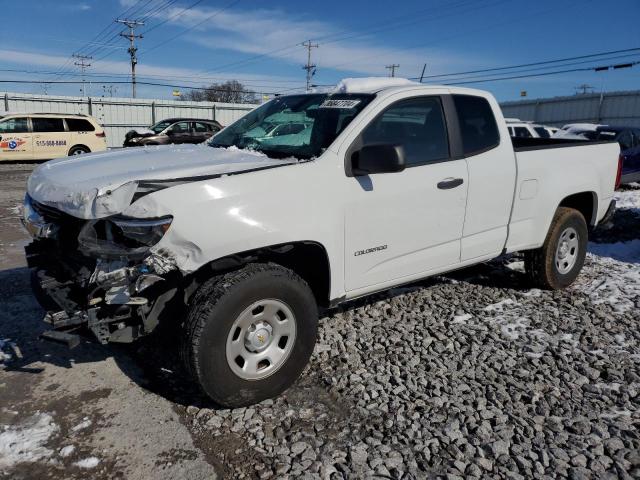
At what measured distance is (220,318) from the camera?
289 centimetres

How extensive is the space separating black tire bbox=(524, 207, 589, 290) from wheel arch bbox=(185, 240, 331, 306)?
104 inches

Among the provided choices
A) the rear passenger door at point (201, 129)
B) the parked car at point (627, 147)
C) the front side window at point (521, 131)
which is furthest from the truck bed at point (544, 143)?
the rear passenger door at point (201, 129)

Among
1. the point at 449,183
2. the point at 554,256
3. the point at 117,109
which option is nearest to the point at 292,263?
the point at 449,183

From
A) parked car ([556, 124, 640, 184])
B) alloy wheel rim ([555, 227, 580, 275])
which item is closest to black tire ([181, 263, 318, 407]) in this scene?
alloy wheel rim ([555, 227, 580, 275])

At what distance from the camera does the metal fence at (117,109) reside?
24859 millimetres

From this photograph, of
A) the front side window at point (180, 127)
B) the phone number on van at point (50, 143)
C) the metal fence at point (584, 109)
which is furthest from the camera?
the metal fence at point (584, 109)

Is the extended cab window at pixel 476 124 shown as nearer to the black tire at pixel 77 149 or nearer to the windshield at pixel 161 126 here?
the windshield at pixel 161 126

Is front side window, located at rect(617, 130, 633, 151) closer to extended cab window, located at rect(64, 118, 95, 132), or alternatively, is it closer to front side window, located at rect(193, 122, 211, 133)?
front side window, located at rect(193, 122, 211, 133)

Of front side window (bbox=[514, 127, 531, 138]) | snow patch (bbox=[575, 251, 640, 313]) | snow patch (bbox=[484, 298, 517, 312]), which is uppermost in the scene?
front side window (bbox=[514, 127, 531, 138])

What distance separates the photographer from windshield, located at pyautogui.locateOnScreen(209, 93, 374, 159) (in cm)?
364

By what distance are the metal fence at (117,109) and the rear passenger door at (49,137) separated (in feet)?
24.4

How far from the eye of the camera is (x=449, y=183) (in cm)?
395

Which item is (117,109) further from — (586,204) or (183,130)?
(586,204)

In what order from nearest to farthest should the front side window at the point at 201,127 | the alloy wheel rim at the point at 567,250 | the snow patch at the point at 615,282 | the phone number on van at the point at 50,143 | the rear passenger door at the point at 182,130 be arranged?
the snow patch at the point at 615,282 < the alloy wheel rim at the point at 567,250 < the phone number on van at the point at 50,143 < the rear passenger door at the point at 182,130 < the front side window at the point at 201,127
